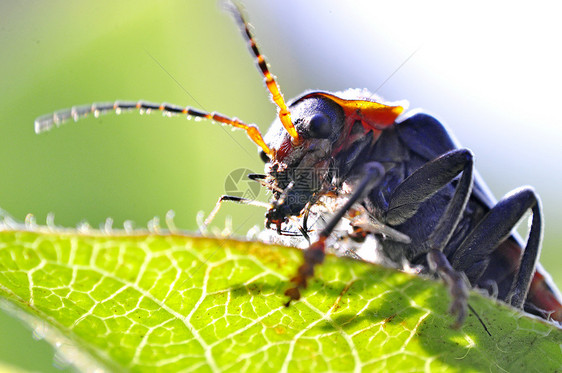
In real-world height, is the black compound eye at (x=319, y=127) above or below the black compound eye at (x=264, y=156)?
above

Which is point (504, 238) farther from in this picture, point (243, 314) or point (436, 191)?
point (243, 314)

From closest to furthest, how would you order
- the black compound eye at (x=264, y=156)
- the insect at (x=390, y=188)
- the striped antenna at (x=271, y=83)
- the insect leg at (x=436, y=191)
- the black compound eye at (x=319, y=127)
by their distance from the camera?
the insect leg at (x=436, y=191) < the striped antenna at (x=271, y=83) < the insect at (x=390, y=188) < the black compound eye at (x=319, y=127) < the black compound eye at (x=264, y=156)

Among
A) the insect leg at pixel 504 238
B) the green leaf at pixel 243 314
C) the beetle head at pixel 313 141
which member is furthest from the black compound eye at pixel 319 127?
the green leaf at pixel 243 314

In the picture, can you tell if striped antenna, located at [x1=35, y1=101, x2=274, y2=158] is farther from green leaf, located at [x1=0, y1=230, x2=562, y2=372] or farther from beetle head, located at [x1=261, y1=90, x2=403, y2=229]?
green leaf, located at [x1=0, y1=230, x2=562, y2=372]

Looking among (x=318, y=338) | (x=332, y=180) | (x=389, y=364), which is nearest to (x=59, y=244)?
(x=318, y=338)

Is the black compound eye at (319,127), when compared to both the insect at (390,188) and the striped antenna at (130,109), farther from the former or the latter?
the striped antenna at (130,109)

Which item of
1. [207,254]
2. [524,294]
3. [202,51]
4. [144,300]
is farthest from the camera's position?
[202,51]

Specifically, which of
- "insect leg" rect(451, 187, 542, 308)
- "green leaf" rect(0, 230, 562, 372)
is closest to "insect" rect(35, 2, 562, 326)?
"insect leg" rect(451, 187, 542, 308)

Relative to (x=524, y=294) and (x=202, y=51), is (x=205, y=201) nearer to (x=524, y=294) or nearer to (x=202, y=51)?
(x=202, y=51)
